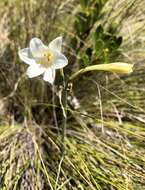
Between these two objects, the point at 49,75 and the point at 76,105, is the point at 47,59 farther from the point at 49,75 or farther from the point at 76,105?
the point at 76,105

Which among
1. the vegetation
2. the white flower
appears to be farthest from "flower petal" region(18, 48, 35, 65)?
the vegetation

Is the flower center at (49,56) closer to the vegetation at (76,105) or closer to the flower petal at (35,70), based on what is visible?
the flower petal at (35,70)

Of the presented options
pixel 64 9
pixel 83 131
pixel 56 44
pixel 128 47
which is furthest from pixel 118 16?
pixel 56 44

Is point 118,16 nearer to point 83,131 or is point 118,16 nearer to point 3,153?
point 83,131

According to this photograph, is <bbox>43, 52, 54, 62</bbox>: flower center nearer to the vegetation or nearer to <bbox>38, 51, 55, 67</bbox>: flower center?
<bbox>38, 51, 55, 67</bbox>: flower center

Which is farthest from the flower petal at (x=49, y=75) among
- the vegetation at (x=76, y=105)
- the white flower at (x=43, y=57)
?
the vegetation at (x=76, y=105)

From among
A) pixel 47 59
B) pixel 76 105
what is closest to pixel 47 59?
pixel 47 59
